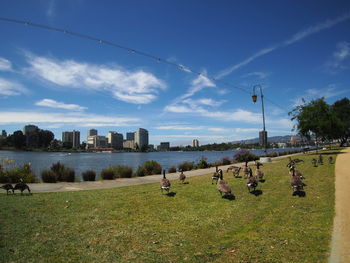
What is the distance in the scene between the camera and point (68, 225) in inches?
282

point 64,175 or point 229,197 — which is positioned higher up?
point 64,175

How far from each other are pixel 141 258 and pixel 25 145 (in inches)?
7167

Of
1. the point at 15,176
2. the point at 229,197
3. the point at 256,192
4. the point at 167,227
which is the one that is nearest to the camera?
the point at 167,227

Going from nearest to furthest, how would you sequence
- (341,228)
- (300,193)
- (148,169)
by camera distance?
(341,228), (300,193), (148,169)

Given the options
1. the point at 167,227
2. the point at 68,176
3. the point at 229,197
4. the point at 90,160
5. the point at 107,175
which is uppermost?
the point at 68,176

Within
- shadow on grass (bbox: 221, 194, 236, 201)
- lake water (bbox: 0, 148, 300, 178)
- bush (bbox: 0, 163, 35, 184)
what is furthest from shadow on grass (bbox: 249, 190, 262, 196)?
lake water (bbox: 0, 148, 300, 178)

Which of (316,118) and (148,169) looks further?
(316,118)

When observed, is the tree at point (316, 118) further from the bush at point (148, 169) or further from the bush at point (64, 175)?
the bush at point (64, 175)

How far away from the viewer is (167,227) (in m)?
7.21

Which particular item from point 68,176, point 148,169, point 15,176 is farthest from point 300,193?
point 15,176

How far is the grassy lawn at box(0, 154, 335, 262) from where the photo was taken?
5.35 m

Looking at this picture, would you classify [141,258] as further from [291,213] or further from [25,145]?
[25,145]

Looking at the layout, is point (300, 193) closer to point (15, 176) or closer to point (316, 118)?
point (15, 176)

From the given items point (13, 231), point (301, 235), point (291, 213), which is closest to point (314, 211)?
point (291, 213)
